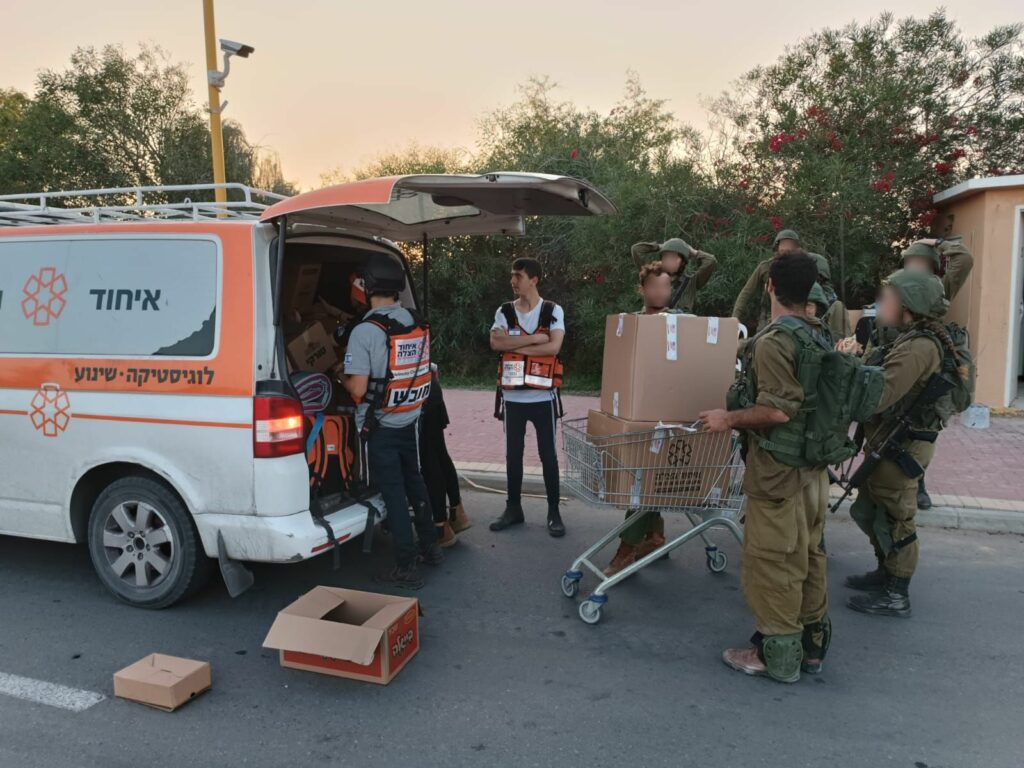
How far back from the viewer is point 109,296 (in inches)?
152

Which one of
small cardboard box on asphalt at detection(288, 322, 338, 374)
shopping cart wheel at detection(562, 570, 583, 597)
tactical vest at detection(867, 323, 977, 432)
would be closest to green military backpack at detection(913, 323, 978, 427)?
tactical vest at detection(867, 323, 977, 432)

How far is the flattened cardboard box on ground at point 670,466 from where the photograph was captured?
11.6ft

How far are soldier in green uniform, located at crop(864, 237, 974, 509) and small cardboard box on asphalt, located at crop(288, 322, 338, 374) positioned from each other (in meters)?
3.17

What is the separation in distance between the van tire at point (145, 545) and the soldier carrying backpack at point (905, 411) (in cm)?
358

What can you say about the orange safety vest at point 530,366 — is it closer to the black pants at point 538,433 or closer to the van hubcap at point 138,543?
the black pants at point 538,433

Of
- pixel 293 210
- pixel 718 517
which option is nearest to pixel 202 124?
pixel 293 210

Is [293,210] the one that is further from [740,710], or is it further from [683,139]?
→ [683,139]

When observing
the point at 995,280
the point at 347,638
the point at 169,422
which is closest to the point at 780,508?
the point at 347,638

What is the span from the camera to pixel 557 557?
488 centimetres

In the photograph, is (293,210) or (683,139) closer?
(293,210)

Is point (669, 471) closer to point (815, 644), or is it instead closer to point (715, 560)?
point (815, 644)

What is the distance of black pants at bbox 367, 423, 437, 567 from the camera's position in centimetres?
413

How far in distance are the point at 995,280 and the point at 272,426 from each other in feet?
32.0

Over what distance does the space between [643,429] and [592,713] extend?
4.22ft
